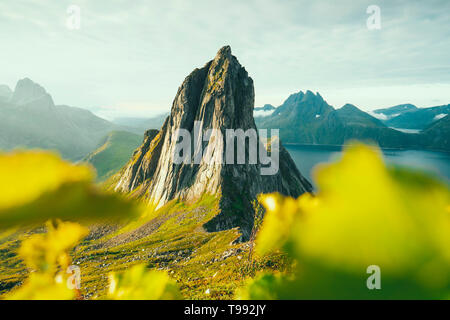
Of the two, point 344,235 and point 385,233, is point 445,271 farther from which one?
point 344,235

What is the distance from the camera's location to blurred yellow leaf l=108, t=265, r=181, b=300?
62.2 inches

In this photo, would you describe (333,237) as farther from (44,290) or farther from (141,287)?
(44,290)

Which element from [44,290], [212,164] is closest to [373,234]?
[44,290]

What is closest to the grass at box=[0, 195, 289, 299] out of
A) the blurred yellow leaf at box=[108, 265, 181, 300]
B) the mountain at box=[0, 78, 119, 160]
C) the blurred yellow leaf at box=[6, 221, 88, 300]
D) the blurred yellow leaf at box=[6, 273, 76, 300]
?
the mountain at box=[0, 78, 119, 160]

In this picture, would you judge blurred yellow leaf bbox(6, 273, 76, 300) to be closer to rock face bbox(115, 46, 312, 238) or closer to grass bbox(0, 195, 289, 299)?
grass bbox(0, 195, 289, 299)

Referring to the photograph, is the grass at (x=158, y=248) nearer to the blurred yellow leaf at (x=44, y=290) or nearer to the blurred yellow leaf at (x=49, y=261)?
the blurred yellow leaf at (x=49, y=261)

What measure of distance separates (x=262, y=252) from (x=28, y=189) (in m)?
2.10

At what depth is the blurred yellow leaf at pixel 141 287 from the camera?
5.18 feet

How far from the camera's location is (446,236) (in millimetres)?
1464

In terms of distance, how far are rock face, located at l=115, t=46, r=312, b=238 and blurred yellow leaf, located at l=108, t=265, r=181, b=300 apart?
199 ft

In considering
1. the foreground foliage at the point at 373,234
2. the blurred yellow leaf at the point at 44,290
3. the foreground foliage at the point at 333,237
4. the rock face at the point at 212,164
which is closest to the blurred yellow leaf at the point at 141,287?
the foreground foliage at the point at 333,237

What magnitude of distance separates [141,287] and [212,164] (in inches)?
2953

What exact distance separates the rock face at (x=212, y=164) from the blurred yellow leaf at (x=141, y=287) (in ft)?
199

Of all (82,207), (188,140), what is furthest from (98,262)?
(82,207)
